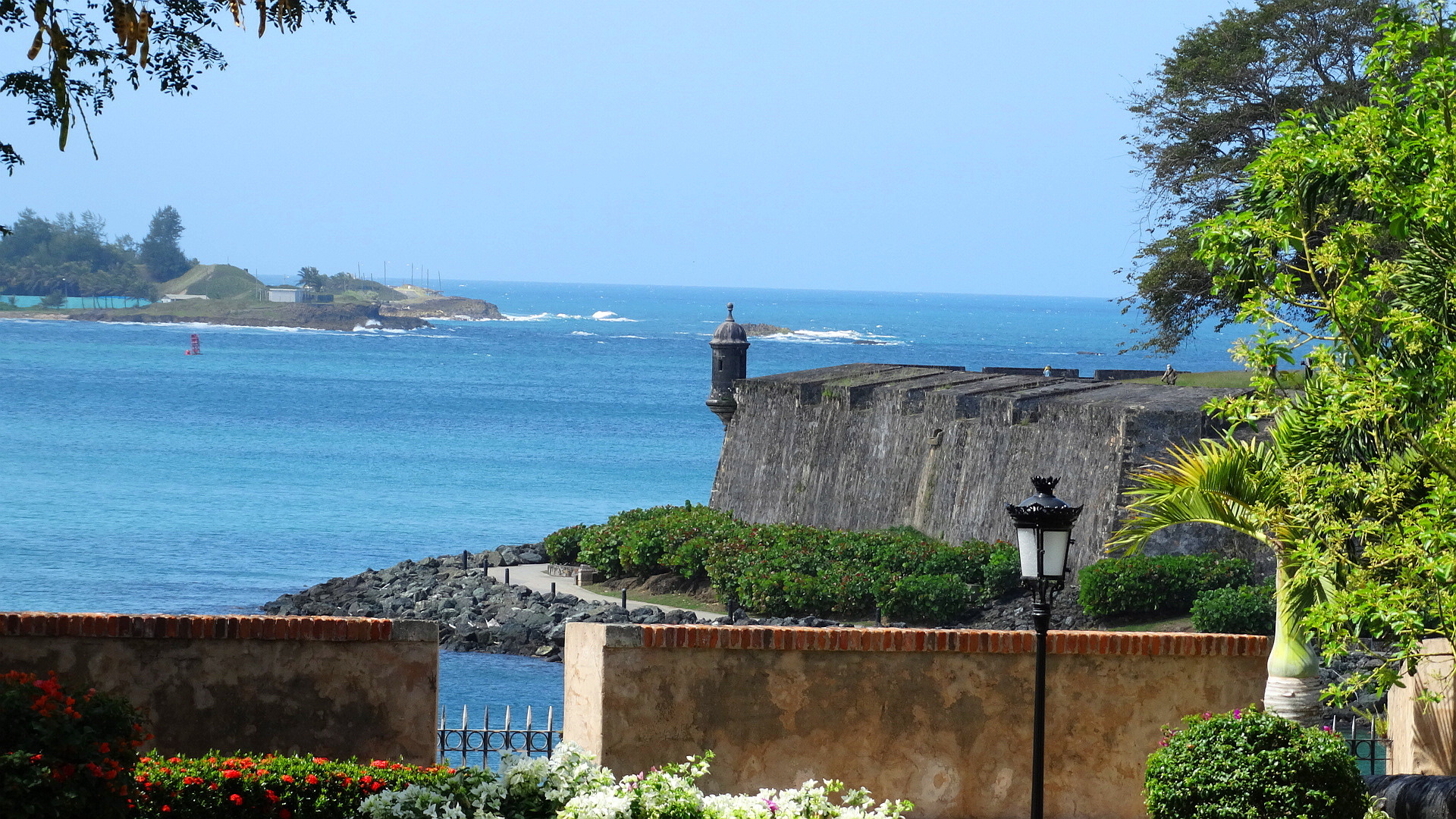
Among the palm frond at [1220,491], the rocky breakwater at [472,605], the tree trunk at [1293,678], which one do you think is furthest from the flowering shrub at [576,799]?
the rocky breakwater at [472,605]

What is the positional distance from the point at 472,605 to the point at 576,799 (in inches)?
957

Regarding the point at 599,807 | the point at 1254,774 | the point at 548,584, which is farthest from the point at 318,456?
the point at 1254,774

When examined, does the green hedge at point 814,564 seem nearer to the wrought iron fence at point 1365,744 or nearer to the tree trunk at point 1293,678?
the wrought iron fence at point 1365,744

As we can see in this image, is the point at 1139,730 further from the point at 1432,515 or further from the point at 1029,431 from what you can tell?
the point at 1029,431

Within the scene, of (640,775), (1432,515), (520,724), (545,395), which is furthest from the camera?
(545,395)

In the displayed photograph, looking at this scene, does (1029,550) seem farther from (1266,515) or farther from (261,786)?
(261,786)

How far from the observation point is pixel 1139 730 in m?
9.49

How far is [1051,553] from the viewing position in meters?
9.05

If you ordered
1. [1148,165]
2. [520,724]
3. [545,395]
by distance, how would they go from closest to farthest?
[520,724]
[1148,165]
[545,395]

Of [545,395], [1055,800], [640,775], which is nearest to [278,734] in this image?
[640,775]

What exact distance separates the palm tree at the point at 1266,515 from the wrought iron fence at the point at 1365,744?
0.38 m

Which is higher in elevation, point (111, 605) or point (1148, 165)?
point (1148, 165)

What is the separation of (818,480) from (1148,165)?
12216 millimetres

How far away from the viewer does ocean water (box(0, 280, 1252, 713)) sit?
45.4 meters
